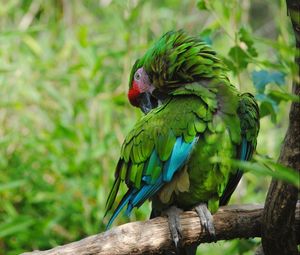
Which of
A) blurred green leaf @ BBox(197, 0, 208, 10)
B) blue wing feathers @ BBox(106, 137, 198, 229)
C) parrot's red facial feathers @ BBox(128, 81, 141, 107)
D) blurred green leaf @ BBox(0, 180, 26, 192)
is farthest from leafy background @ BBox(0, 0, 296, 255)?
blue wing feathers @ BBox(106, 137, 198, 229)

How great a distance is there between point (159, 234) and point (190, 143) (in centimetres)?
27

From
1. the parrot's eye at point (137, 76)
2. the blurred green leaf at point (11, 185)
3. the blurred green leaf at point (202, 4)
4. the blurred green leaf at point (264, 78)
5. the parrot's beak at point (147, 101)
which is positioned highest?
the blurred green leaf at point (202, 4)

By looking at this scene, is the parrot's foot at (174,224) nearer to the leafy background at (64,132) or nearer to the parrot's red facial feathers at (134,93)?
the parrot's red facial feathers at (134,93)

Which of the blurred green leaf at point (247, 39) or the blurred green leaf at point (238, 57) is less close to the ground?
the blurred green leaf at point (247, 39)

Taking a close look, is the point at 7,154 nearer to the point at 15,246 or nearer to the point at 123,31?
the point at 15,246

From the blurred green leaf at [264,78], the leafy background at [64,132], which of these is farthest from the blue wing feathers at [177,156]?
the leafy background at [64,132]

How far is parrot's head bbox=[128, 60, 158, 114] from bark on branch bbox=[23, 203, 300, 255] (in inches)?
19.1

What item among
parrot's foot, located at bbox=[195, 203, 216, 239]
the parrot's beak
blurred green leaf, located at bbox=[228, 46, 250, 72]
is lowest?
parrot's foot, located at bbox=[195, 203, 216, 239]

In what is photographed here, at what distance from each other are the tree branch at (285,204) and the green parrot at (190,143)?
0.56ft

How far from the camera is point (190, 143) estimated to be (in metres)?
1.70

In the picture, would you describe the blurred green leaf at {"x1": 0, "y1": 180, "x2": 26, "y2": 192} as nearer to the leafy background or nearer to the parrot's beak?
the leafy background

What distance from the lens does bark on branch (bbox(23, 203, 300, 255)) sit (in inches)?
57.1

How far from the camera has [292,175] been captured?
2.51 feet

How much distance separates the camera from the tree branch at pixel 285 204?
4.36 ft
